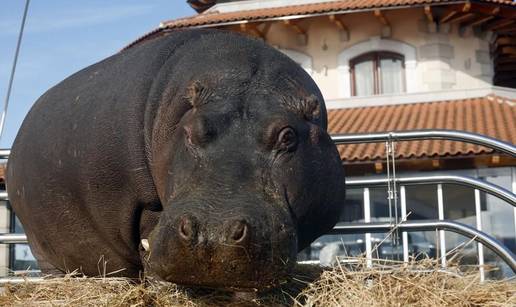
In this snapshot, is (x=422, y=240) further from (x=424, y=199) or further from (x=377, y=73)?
(x=377, y=73)

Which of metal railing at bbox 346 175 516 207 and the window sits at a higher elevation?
the window

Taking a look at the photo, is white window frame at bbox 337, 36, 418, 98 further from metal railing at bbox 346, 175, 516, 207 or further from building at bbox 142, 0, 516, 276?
metal railing at bbox 346, 175, 516, 207

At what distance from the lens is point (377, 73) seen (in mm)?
18141

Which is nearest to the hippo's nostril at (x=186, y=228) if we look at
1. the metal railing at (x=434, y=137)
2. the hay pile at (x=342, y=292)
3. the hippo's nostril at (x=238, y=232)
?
the hippo's nostril at (x=238, y=232)

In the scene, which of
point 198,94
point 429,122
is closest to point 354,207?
point 429,122

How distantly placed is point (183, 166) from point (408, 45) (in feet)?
48.9

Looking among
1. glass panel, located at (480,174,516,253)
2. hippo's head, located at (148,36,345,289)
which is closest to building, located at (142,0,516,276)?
glass panel, located at (480,174,516,253)

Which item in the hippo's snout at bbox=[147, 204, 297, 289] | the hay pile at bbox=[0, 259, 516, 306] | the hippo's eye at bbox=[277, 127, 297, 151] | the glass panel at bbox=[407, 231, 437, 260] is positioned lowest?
the glass panel at bbox=[407, 231, 437, 260]

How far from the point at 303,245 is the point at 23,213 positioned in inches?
78.6

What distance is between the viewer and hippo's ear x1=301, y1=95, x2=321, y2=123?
3.73 m

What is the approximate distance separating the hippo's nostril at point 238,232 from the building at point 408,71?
11.1 metres

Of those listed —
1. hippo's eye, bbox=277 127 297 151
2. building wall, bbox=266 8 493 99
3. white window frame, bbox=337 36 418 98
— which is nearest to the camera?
hippo's eye, bbox=277 127 297 151

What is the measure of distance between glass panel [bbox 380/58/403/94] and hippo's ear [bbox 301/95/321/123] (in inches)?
569

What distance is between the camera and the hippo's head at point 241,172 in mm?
2893
